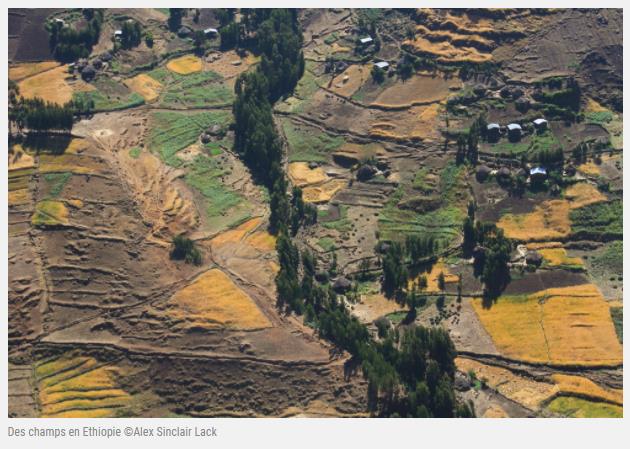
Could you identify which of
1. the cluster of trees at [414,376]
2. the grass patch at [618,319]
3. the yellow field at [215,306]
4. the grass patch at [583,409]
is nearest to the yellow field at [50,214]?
the yellow field at [215,306]

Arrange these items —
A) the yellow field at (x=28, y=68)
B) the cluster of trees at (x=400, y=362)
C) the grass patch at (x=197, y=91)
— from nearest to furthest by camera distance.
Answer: the cluster of trees at (x=400, y=362) → the yellow field at (x=28, y=68) → the grass patch at (x=197, y=91)

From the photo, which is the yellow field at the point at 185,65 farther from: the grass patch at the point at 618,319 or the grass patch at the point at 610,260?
the grass patch at the point at 618,319

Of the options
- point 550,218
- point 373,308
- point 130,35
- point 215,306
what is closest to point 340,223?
point 373,308

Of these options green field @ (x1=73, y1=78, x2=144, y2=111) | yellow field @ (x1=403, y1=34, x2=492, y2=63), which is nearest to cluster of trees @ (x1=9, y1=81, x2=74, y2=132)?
green field @ (x1=73, y1=78, x2=144, y2=111)

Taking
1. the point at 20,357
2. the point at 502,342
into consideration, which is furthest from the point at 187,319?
the point at 502,342

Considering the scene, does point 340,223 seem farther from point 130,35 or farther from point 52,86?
point 130,35

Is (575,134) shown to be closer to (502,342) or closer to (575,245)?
(575,245)
